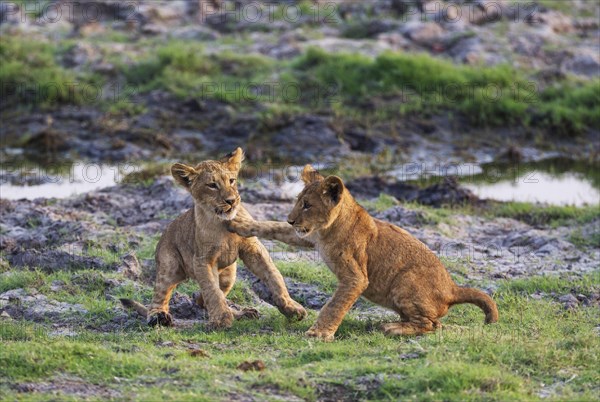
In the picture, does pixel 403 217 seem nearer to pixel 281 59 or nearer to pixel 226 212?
pixel 226 212

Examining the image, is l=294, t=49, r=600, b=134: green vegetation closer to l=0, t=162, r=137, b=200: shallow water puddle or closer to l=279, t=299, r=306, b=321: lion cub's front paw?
l=0, t=162, r=137, b=200: shallow water puddle

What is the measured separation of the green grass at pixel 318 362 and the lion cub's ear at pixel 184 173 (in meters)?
1.23

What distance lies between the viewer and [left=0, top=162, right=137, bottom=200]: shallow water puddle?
1697 cm

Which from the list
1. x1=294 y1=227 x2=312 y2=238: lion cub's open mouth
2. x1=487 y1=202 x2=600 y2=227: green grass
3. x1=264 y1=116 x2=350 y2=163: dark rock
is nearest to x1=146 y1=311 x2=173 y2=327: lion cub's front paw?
x1=294 y1=227 x2=312 y2=238: lion cub's open mouth

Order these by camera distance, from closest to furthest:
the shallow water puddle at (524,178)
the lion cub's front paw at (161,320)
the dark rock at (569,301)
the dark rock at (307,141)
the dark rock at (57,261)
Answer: the lion cub's front paw at (161,320), the dark rock at (569,301), the dark rock at (57,261), the shallow water puddle at (524,178), the dark rock at (307,141)

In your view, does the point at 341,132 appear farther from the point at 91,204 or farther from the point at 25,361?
the point at 25,361

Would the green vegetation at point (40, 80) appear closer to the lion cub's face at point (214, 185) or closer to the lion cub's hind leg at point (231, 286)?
the lion cub's hind leg at point (231, 286)

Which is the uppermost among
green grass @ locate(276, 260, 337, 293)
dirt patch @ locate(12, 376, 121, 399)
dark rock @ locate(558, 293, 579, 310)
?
dirt patch @ locate(12, 376, 121, 399)

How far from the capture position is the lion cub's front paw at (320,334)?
8.99 meters

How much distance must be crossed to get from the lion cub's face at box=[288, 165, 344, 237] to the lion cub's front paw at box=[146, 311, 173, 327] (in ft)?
4.73

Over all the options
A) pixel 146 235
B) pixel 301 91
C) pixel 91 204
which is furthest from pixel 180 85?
pixel 146 235

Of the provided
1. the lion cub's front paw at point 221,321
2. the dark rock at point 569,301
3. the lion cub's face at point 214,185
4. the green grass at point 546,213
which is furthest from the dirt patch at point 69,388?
the green grass at point 546,213

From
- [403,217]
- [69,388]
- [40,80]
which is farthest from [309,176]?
[40,80]

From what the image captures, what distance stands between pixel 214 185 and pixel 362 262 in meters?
1.38
